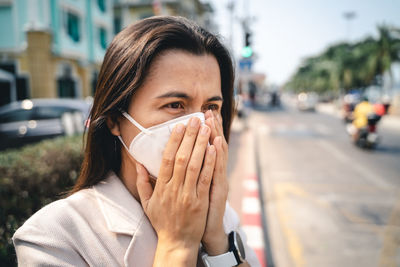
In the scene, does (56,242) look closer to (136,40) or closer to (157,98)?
(157,98)

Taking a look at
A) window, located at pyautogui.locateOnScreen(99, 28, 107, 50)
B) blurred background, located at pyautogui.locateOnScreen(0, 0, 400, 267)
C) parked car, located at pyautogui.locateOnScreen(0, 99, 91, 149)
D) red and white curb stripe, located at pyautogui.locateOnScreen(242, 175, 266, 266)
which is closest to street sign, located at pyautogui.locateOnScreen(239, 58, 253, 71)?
blurred background, located at pyautogui.locateOnScreen(0, 0, 400, 267)

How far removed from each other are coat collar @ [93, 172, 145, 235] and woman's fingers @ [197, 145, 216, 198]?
9.6 inches

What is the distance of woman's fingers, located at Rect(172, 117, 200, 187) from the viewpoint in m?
0.95

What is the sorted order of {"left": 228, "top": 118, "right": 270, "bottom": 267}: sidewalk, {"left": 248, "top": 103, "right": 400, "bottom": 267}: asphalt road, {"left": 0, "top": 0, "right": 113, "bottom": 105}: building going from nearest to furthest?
{"left": 228, "top": 118, "right": 270, "bottom": 267}: sidewalk
{"left": 248, "top": 103, "right": 400, "bottom": 267}: asphalt road
{"left": 0, "top": 0, "right": 113, "bottom": 105}: building

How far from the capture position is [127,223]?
1.03 meters

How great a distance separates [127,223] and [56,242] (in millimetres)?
220

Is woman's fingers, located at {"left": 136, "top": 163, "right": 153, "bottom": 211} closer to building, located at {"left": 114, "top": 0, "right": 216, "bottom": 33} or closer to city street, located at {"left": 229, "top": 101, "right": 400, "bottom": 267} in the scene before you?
city street, located at {"left": 229, "top": 101, "right": 400, "bottom": 267}

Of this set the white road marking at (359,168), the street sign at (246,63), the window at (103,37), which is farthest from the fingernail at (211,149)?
the window at (103,37)

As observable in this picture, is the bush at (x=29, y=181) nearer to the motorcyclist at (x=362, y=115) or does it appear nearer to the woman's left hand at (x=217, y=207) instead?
the woman's left hand at (x=217, y=207)

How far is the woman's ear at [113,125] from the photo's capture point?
1.20 meters

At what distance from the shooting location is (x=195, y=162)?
0.95 metres

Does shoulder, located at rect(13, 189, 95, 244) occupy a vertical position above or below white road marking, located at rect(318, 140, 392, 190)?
above

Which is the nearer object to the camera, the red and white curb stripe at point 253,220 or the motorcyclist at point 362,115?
the red and white curb stripe at point 253,220

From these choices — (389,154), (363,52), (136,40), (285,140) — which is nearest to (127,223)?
(136,40)
